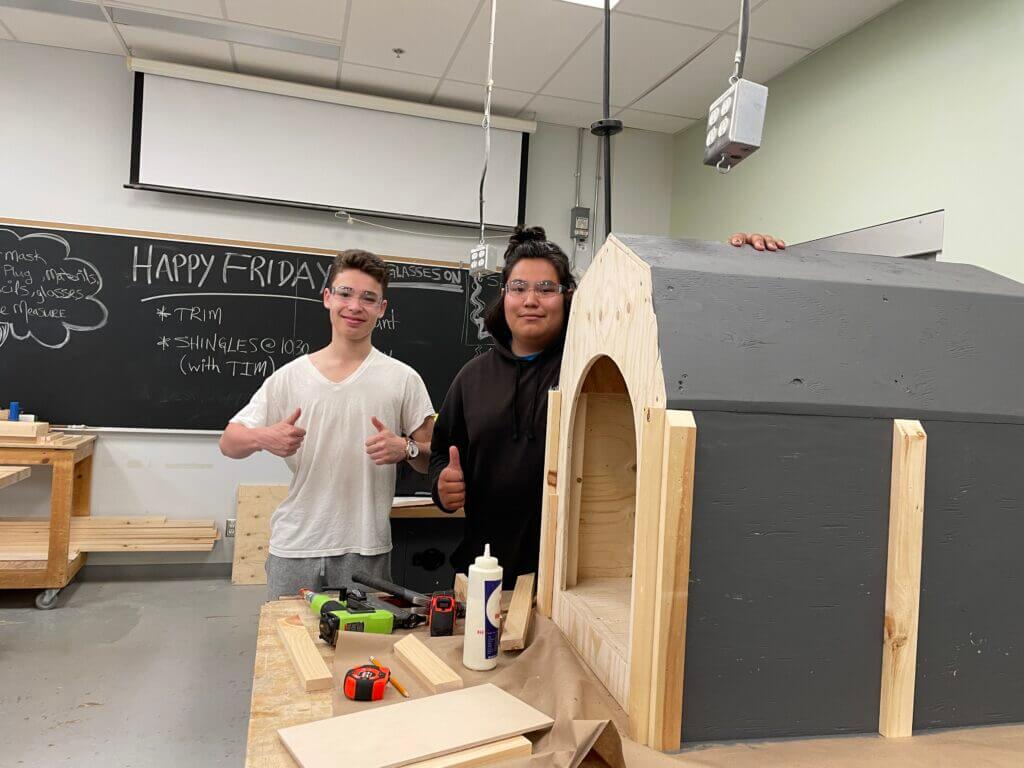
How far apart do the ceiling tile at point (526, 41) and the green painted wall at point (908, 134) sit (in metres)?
0.84

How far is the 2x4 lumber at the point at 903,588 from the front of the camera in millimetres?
918

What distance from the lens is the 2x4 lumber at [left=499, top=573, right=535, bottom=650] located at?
3.81ft

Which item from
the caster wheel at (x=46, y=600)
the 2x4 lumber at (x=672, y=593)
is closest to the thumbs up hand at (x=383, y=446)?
the 2x4 lumber at (x=672, y=593)

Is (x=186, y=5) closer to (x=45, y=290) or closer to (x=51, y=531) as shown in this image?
(x=45, y=290)

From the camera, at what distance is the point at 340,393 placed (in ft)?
6.42

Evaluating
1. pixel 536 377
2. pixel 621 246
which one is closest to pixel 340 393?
pixel 536 377

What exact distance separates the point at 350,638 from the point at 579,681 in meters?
0.42

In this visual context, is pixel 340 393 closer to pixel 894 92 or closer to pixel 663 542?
pixel 663 542

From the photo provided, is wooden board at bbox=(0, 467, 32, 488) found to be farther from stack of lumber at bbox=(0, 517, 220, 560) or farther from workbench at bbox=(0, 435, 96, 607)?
stack of lumber at bbox=(0, 517, 220, 560)

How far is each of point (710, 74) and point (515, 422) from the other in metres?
2.64

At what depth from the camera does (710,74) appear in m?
3.45

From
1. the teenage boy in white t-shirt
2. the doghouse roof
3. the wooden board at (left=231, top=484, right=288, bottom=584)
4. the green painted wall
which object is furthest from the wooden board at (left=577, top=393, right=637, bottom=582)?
the wooden board at (left=231, top=484, right=288, bottom=584)

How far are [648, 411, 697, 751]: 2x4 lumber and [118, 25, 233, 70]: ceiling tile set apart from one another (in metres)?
3.49

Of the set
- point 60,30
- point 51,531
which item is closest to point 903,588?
point 51,531
